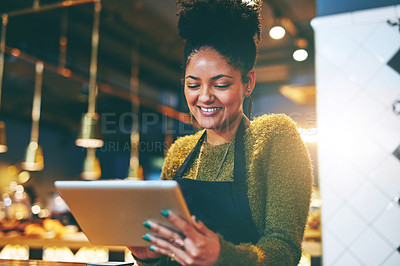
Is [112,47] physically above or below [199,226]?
above

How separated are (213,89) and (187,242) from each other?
2.04 ft

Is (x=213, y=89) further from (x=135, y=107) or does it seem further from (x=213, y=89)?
(x=135, y=107)

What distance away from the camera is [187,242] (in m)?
0.95

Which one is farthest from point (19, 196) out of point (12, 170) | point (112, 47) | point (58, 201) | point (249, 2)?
point (249, 2)

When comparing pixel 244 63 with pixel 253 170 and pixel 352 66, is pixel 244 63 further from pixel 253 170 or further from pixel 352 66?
pixel 352 66

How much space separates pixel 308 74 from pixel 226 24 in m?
5.08

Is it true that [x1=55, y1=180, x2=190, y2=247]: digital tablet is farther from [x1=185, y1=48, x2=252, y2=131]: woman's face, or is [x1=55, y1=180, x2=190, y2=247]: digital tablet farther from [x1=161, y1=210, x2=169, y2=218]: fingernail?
[x1=185, y1=48, x2=252, y2=131]: woman's face

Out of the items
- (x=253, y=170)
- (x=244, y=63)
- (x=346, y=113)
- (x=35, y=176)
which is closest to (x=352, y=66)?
(x=346, y=113)

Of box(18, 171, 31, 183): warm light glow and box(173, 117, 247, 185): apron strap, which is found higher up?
box(173, 117, 247, 185): apron strap

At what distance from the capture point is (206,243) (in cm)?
97

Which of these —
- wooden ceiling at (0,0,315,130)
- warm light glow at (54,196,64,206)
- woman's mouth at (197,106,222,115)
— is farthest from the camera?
warm light glow at (54,196,64,206)

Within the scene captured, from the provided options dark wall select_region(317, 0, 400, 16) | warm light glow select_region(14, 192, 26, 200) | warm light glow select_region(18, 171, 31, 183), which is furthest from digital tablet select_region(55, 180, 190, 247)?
warm light glow select_region(18, 171, 31, 183)

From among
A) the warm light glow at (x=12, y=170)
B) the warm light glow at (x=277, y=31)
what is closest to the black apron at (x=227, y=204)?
the warm light glow at (x=277, y=31)

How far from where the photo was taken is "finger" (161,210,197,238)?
936mm
